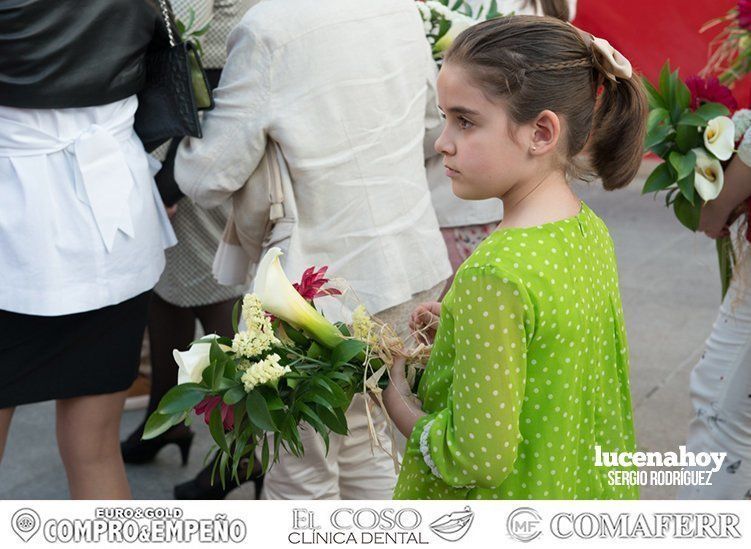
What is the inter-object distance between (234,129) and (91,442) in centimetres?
96

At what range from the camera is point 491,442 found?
1.69 metres

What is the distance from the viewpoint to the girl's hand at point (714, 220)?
280 cm

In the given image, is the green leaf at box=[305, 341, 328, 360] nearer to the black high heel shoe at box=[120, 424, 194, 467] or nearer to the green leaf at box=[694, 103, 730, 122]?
the green leaf at box=[694, 103, 730, 122]

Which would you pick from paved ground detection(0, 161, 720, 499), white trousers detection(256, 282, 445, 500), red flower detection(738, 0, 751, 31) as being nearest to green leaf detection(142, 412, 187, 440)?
white trousers detection(256, 282, 445, 500)

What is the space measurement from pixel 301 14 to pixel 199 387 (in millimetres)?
1071

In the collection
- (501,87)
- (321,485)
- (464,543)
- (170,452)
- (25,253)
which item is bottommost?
(170,452)

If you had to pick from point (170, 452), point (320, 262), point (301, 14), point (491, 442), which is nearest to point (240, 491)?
point (170, 452)

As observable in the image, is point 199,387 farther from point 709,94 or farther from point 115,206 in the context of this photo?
point 709,94

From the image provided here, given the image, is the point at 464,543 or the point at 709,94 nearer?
the point at 464,543

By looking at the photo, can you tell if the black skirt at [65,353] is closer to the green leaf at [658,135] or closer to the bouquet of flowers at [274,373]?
the bouquet of flowers at [274,373]

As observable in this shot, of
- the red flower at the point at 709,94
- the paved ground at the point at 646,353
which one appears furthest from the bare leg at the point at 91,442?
the red flower at the point at 709,94

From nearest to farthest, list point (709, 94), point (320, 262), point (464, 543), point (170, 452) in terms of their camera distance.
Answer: point (464, 543), point (320, 262), point (709, 94), point (170, 452)

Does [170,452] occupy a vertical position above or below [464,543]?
below

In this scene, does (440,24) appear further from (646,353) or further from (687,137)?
(646,353)
